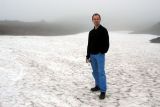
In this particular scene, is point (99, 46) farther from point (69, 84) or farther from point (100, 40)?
point (69, 84)

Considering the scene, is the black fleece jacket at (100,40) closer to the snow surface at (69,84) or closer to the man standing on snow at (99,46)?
the man standing on snow at (99,46)

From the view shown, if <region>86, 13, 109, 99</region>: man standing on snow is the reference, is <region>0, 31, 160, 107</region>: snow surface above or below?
below

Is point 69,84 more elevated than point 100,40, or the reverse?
point 100,40

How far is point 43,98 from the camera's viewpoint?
8789 mm

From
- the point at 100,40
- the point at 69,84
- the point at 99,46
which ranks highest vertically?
the point at 100,40

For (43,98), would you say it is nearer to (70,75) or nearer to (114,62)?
(70,75)

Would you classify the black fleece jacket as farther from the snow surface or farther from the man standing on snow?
the snow surface

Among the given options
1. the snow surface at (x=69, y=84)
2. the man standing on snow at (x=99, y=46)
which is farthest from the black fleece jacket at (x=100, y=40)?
the snow surface at (x=69, y=84)

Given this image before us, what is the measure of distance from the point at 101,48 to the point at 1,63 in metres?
6.80

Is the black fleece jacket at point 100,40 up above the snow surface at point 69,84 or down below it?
above

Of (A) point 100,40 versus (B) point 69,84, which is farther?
(B) point 69,84

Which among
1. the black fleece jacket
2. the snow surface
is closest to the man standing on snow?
the black fleece jacket

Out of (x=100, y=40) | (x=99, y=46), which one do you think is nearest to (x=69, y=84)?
(x=99, y=46)

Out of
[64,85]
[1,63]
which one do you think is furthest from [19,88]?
[1,63]
